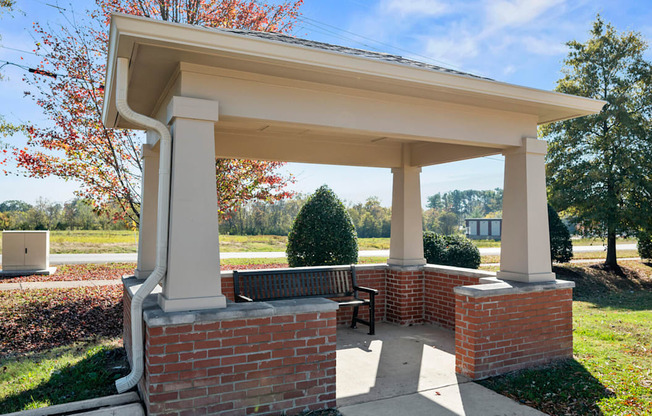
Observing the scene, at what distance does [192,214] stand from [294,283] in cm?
306

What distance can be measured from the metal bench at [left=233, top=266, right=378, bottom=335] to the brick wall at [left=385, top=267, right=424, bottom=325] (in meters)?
0.61

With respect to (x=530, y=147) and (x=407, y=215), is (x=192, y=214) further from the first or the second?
(x=407, y=215)

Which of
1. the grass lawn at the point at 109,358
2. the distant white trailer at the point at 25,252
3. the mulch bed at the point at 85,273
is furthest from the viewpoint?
the distant white trailer at the point at 25,252

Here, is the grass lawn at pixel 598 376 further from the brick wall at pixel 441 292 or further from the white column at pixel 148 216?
the white column at pixel 148 216

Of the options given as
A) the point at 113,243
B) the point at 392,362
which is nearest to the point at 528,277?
the point at 392,362

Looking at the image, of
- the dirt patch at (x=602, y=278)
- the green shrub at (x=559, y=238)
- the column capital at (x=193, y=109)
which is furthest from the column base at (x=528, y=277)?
the green shrub at (x=559, y=238)

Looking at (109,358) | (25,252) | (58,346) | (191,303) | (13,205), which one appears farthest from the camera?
(13,205)

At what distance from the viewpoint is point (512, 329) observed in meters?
4.97

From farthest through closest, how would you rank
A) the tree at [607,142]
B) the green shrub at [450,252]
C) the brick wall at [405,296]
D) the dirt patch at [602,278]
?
1. the tree at [607,142]
2. the dirt patch at [602,278]
3. the green shrub at [450,252]
4. the brick wall at [405,296]

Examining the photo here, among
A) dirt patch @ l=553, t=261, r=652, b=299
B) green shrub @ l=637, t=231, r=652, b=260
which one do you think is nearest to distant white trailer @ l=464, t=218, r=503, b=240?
green shrub @ l=637, t=231, r=652, b=260

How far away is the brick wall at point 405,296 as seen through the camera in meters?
7.09

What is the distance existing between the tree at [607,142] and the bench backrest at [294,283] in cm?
1108

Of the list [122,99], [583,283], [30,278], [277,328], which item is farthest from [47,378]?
[583,283]

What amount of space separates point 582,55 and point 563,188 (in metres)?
4.72
